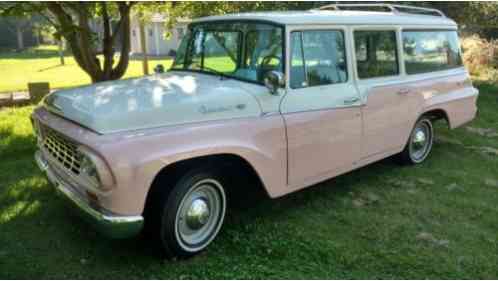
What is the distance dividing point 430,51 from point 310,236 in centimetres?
321

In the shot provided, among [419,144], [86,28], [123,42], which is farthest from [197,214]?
[123,42]

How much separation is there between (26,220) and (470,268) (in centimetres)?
390

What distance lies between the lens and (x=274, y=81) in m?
3.57

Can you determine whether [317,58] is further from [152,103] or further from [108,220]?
[108,220]

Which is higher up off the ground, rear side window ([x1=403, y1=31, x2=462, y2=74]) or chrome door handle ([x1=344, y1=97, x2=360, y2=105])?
rear side window ([x1=403, y1=31, x2=462, y2=74])

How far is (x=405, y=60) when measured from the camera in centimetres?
505

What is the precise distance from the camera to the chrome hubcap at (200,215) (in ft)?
11.0

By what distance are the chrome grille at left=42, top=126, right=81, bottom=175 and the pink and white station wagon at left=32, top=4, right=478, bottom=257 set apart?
16mm

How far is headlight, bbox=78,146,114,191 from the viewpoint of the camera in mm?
2744

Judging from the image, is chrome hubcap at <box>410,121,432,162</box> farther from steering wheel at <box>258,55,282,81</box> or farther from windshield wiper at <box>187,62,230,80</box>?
windshield wiper at <box>187,62,230,80</box>

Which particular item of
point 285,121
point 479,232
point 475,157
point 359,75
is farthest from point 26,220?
point 475,157

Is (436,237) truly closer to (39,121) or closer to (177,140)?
(177,140)

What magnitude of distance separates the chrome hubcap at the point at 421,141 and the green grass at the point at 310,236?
53cm

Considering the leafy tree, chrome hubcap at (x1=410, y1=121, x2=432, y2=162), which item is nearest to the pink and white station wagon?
chrome hubcap at (x1=410, y1=121, x2=432, y2=162)
